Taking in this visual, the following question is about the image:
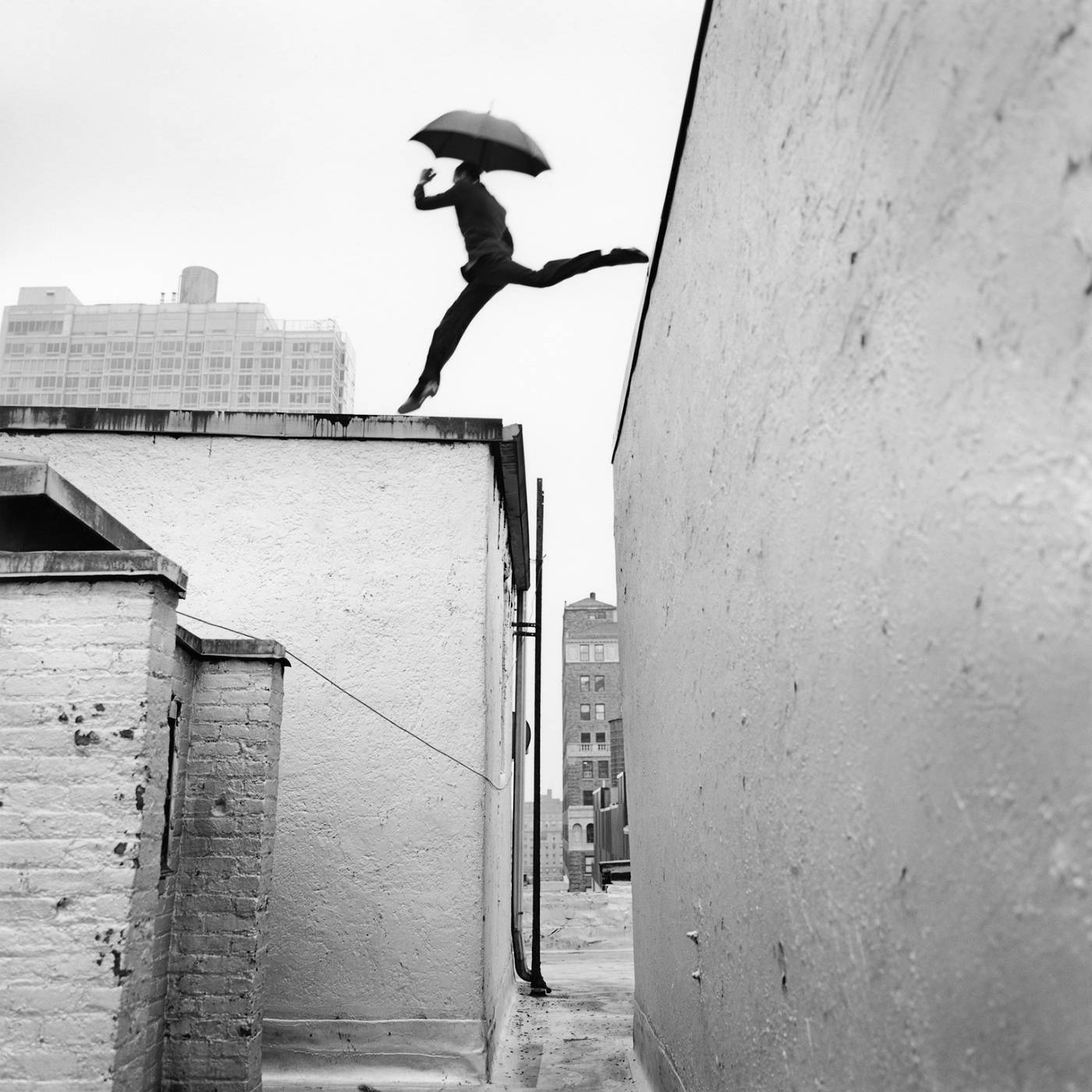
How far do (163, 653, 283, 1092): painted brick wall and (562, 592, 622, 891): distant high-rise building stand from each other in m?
40.7

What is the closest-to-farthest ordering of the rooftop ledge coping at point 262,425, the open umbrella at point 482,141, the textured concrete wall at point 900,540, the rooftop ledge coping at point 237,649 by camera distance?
the textured concrete wall at point 900,540 → the rooftop ledge coping at point 237,649 → the open umbrella at point 482,141 → the rooftop ledge coping at point 262,425

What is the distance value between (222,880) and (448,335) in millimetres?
3811

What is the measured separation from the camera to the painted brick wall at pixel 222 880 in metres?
4.30

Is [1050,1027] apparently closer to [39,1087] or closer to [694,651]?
[694,651]

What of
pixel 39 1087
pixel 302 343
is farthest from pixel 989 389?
pixel 302 343

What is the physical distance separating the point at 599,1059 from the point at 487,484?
3.63 m

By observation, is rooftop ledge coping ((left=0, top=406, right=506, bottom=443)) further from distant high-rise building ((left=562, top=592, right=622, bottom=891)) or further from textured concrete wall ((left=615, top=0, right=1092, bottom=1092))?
distant high-rise building ((left=562, top=592, right=622, bottom=891))

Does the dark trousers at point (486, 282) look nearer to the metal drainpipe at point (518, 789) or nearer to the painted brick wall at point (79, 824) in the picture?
the painted brick wall at point (79, 824)

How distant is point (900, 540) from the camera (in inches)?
62.4

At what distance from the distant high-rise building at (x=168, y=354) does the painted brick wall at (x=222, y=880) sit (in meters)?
53.0

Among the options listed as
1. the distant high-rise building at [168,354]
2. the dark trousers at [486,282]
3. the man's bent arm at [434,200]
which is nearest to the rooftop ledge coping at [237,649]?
the dark trousers at [486,282]

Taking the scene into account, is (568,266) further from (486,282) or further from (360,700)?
(360,700)

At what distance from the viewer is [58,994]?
10.5 ft

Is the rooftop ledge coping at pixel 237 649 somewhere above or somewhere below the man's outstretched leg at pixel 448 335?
below
